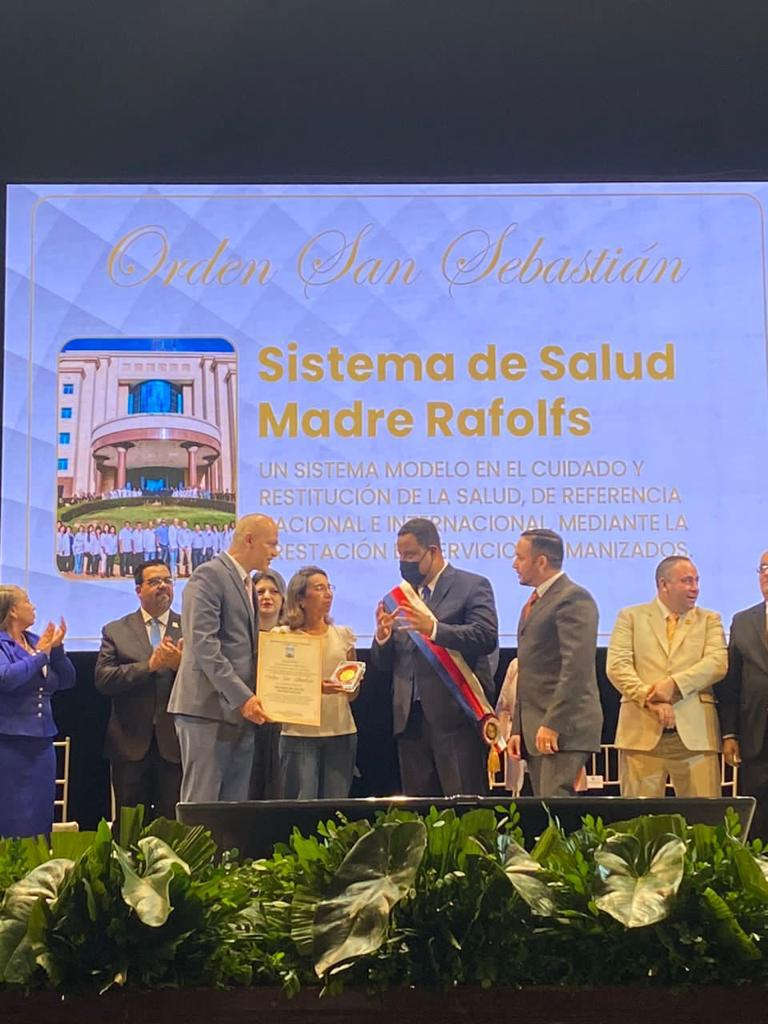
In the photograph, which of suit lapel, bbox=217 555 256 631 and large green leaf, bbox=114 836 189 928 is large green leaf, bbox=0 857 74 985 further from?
suit lapel, bbox=217 555 256 631

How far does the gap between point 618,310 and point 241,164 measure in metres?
1.59

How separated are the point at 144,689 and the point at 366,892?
4502mm

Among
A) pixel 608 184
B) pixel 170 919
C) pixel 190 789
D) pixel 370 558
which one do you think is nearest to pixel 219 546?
pixel 370 558

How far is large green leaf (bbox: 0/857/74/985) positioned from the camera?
1.04 meters

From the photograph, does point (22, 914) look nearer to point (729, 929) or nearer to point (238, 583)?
point (729, 929)

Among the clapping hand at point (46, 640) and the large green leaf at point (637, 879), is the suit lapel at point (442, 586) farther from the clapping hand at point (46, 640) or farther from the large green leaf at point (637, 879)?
the large green leaf at point (637, 879)

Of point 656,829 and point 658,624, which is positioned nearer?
point 656,829

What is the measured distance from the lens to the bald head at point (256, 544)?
5.37 meters

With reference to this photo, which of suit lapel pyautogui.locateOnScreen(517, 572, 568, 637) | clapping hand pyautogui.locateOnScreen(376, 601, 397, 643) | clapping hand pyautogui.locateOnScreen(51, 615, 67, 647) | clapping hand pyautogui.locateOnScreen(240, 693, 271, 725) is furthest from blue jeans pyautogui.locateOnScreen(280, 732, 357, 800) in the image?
clapping hand pyautogui.locateOnScreen(51, 615, 67, 647)

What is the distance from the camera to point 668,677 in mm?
5336

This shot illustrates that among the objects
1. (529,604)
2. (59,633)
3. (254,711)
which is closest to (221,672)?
(254,711)

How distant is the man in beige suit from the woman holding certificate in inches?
39.7

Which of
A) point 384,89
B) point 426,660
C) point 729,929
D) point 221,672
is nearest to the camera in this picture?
point 729,929

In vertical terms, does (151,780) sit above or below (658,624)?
below
